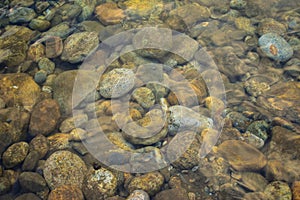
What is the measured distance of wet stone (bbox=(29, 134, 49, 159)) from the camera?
11.3ft

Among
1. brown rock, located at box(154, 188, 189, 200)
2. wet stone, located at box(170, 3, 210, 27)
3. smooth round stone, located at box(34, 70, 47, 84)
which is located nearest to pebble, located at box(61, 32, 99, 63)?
smooth round stone, located at box(34, 70, 47, 84)

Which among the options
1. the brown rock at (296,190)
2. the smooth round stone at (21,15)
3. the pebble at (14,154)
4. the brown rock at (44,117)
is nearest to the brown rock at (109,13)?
the smooth round stone at (21,15)

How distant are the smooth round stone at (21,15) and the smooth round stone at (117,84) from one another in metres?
2.02

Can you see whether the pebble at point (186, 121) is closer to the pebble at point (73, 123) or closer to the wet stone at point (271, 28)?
the pebble at point (73, 123)

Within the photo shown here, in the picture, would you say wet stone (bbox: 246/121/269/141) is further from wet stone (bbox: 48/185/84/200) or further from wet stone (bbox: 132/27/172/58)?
wet stone (bbox: 48/185/84/200)

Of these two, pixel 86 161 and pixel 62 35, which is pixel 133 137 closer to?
pixel 86 161

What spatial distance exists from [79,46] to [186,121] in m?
2.02

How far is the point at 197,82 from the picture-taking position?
13.2 ft

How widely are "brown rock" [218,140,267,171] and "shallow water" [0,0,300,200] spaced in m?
0.01

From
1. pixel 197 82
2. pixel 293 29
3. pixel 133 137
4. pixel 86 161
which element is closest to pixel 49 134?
pixel 86 161

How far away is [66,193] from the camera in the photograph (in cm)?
305

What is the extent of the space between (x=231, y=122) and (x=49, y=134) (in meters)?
2.28

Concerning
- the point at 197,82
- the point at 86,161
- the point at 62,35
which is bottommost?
the point at 86,161

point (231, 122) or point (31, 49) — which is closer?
point (231, 122)
